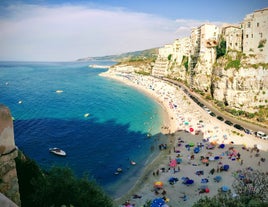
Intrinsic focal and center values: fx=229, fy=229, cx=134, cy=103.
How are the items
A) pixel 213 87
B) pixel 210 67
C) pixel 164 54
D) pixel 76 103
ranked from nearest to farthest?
pixel 213 87, pixel 210 67, pixel 76 103, pixel 164 54

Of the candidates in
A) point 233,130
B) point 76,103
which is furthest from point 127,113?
point 233,130

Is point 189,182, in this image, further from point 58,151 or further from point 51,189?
point 58,151

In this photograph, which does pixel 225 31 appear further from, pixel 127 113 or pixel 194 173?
pixel 194 173

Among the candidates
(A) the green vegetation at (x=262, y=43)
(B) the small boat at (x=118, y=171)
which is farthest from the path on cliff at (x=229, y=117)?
(B) the small boat at (x=118, y=171)

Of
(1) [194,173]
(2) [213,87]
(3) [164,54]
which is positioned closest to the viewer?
(1) [194,173]

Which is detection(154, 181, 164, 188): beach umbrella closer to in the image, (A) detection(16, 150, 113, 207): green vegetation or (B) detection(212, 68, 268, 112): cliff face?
(A) detection(16, 150, 113, 207): green vegetation

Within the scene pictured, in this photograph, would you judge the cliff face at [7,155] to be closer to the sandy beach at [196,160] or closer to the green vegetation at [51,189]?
the green vegetation at [51,189]
